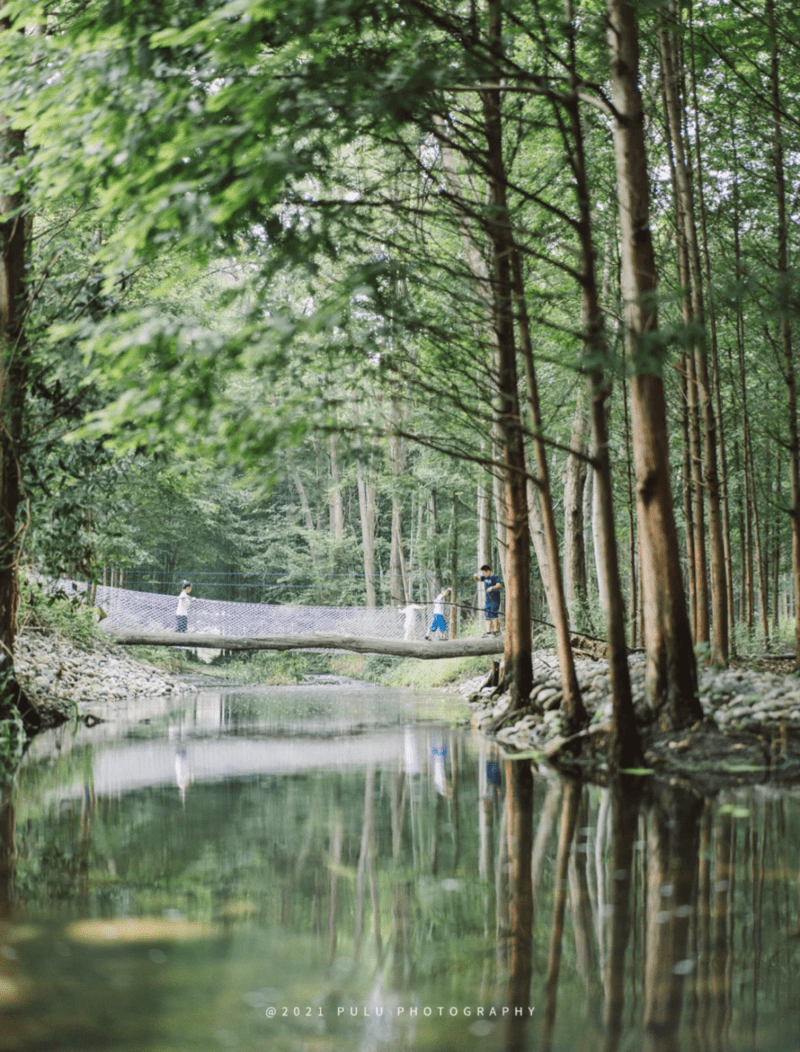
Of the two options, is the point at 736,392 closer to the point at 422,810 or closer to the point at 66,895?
the point at 422,810

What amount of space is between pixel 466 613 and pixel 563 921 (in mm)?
22596

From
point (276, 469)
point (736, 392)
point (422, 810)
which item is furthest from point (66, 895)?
point (736, 392)

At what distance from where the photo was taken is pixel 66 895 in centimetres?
308

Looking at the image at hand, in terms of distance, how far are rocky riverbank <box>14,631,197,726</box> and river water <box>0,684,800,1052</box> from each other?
424 cm

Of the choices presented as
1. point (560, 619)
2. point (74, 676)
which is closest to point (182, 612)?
point (74, 676)

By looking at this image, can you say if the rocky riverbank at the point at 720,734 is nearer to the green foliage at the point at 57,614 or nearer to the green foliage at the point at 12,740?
the green foliage at the point at 12,740

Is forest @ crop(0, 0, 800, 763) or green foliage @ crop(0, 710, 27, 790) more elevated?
forest @ crop(0, 0, 800, 763)

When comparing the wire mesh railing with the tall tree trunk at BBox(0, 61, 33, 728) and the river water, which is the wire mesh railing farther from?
the river water

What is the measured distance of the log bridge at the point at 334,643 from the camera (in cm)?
1377

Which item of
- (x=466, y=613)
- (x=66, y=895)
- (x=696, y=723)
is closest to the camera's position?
(x=66, y=895)

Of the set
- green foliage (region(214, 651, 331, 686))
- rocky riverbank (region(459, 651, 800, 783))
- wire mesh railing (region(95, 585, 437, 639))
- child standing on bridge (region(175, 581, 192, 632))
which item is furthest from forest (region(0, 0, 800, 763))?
green foliage (region(214, 651, 331, 686))

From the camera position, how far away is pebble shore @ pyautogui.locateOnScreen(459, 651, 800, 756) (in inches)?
232

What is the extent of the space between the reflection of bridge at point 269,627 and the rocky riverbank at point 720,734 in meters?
6.30

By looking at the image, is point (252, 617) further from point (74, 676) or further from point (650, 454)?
point (650, 454)
